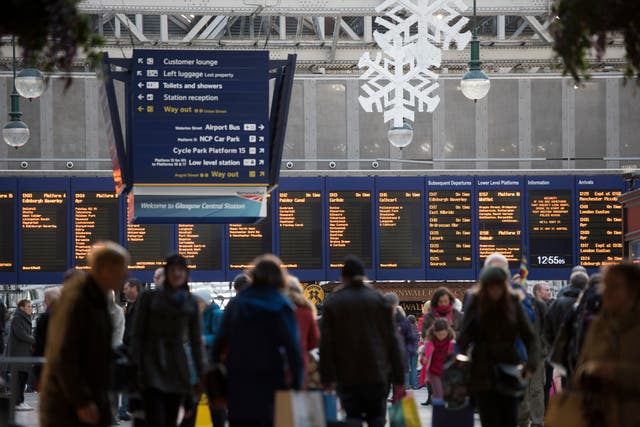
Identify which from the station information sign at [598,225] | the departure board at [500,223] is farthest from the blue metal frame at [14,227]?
the station information sign at [598,225]

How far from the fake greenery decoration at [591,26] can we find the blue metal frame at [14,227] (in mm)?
16725

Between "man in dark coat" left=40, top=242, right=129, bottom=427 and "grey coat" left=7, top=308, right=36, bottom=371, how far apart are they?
33.2 ft

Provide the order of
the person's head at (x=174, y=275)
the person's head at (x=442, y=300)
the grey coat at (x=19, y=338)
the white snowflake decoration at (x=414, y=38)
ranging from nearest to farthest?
the person's head at (x=174, y=275), the person's head at (x=442, y=300), the grey coat at (x=19, y=338), the white snowflake decoration at (x=414, y=38)

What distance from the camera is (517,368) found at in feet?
27.9

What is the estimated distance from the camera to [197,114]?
13914 millimetres

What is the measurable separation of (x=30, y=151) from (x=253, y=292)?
17.4 m

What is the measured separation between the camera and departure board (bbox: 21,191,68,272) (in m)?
22.9

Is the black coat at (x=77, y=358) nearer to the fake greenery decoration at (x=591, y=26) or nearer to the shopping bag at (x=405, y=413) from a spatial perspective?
the fake greenery decoration at (x=591, y=26)

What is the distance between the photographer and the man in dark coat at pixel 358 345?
28.9 ft

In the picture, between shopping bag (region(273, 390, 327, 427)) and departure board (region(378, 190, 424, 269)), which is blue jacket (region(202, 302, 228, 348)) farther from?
departure board (region(378, 190, 424, 269))

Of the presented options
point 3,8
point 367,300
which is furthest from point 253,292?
A: point 3,8

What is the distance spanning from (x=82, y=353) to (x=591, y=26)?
2.98 m

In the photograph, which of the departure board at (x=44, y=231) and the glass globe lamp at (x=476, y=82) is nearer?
the glass globe lamp at (x=476, y=82)

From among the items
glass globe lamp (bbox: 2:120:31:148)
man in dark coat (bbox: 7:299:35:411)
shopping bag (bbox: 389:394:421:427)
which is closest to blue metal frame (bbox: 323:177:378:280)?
glass globe lamp (bbox: 2:120:31:148)
